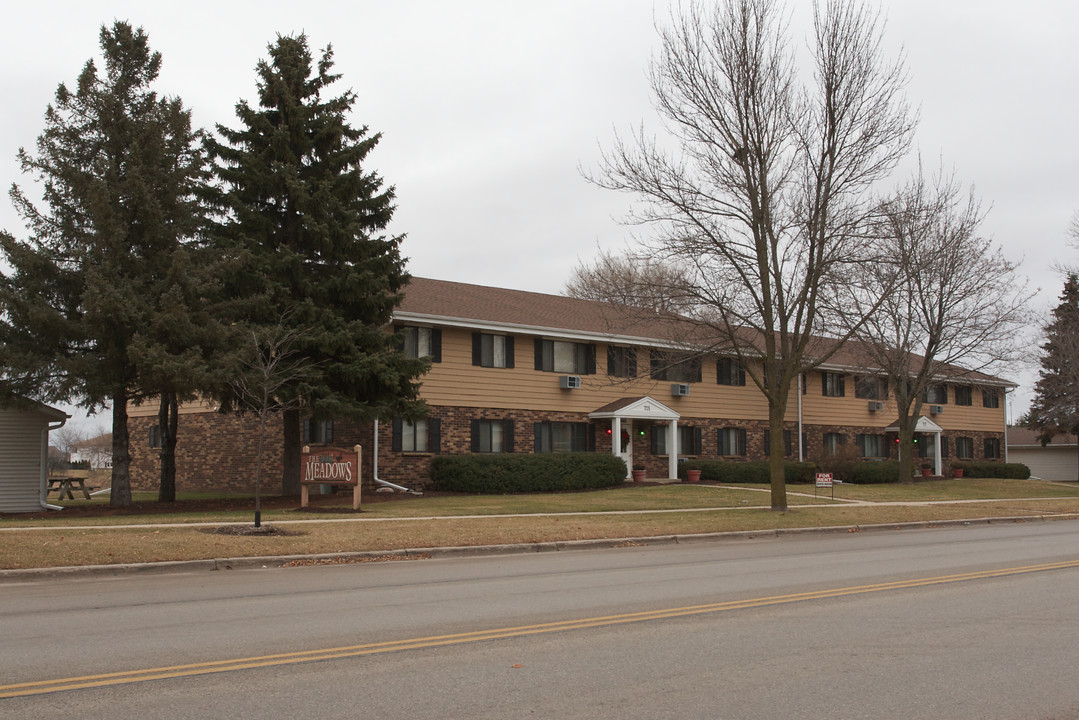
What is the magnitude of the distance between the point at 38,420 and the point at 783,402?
61.5 feet

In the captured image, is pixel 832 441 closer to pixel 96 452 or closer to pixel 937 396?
pixel 937 396

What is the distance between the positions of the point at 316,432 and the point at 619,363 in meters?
10.8

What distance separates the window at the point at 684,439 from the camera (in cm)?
3456

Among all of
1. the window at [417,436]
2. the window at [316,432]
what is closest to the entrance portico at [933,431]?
the window at [417,436]

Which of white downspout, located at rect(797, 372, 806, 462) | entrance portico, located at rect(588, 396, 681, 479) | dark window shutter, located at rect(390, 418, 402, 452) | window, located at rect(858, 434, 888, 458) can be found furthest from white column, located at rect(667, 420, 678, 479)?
window, located at rect(858, 434, 888, 458)

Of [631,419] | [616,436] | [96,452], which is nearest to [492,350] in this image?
[616,436]

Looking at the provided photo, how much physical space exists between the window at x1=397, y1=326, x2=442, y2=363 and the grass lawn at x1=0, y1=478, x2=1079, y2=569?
505 centimetres

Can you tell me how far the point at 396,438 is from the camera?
28.5 m

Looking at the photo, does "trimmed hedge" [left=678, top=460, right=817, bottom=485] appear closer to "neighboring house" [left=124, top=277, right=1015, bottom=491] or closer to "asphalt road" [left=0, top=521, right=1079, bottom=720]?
"neighboring house" [left=124, top=277, right=1015, bottom=491]

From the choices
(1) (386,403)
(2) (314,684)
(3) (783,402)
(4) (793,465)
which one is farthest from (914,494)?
(2) (314,684)

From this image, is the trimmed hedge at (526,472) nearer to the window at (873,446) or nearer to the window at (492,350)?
the window at (492,350)

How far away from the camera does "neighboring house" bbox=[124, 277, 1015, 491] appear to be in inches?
1139

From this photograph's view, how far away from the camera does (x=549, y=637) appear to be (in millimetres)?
7805

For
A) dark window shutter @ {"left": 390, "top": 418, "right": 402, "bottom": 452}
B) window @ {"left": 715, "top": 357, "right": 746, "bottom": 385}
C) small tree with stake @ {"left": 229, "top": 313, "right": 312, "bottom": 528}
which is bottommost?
dark window shutter @ {"left": 390, "top": 418, "right": 402, "bottom": 452}
